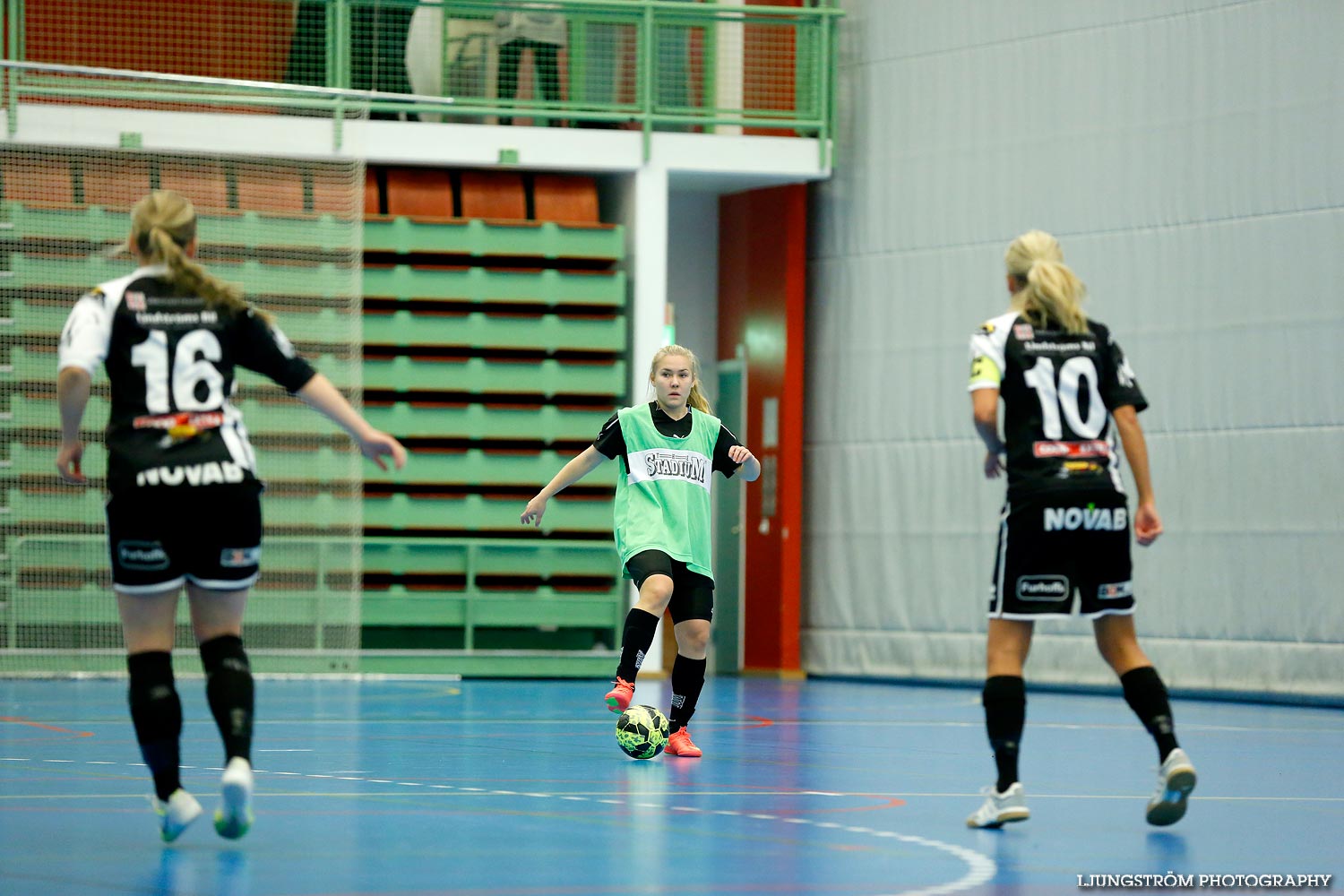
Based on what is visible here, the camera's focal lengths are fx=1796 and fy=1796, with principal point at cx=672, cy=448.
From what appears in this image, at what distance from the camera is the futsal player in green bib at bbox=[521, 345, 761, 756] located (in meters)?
7.91

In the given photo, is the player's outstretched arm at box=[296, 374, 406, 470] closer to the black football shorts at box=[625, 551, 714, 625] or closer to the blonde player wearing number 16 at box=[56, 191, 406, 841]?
the blonde player wearing number 16 at box=[56, 191, 406, 841]


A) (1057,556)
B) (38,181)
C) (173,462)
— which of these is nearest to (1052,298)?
(1057,556)

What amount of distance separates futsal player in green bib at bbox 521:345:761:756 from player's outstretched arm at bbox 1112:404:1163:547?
261 cm

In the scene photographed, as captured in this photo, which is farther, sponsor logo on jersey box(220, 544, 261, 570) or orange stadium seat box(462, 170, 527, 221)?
orange stadium seat box(462, 170, 527, 221)

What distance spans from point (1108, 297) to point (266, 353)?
9.85 m

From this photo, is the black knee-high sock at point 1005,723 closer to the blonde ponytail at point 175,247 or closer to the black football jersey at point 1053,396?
the black football jersey at point 1053,396

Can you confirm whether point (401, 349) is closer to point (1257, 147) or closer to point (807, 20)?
point (807, 20)

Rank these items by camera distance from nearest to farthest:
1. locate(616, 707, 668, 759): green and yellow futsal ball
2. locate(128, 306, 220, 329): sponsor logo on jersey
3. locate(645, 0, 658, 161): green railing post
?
1. locate(128, 306, 220, 329): sponsor logo on jersey
2. locate(616, 707, 668, 759): green and yellow futsal ball
3. locate(645, 0, 658, 161): green railing post

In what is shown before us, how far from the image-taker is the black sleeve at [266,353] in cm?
507

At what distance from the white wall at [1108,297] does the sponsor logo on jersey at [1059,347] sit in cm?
744

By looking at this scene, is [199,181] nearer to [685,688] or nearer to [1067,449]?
[685,688]

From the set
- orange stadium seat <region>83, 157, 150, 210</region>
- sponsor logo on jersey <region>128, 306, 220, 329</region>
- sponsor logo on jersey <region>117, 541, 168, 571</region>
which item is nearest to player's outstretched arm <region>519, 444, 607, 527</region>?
sponsor logo on jersey <region>128, 306, 220, 329</region>

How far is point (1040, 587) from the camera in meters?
5.33

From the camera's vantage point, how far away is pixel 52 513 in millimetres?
13602
